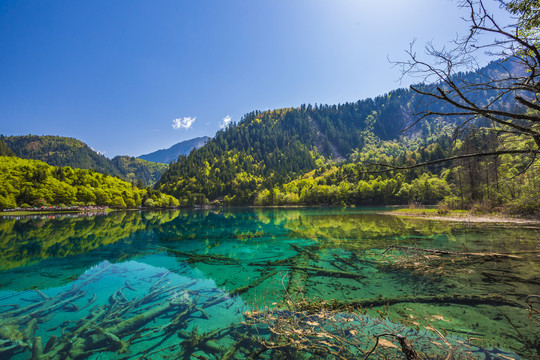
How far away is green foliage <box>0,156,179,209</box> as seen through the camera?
279 feet

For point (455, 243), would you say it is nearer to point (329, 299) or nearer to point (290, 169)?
point (329, 299)

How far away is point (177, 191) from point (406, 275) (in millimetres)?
169060

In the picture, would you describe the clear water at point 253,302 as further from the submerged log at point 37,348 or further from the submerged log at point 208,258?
the submerged log at point 208,258

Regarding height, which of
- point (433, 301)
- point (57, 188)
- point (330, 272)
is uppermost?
point (57, 188)

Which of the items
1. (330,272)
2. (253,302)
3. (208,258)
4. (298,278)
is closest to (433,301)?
(330,272)

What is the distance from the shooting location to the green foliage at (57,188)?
8506 centimetres

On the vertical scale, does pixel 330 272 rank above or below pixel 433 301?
below

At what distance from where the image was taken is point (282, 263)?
550 inches

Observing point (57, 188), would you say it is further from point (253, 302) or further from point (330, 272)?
point (330, 272)

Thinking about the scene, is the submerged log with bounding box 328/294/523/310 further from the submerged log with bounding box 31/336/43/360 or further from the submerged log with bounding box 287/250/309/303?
the submerged log with bounding box 31/336/43/360

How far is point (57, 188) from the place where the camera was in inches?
3644

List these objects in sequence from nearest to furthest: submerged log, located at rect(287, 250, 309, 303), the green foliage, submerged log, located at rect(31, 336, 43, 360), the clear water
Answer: the clear water, submerged log, located at rect(31, 336, 43, 360), submerged log, located at rect(287, 250, 309, 303), the green foliage

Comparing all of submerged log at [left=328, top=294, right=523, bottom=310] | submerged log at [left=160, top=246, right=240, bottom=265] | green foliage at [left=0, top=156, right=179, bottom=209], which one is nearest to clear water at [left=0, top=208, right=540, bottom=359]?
submerged log at [left=328, top=294, right=523, bottom=310]

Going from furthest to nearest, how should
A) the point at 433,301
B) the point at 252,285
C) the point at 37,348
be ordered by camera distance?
the point at 252,285
the point at 433,301
the point at 37,348
